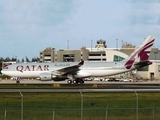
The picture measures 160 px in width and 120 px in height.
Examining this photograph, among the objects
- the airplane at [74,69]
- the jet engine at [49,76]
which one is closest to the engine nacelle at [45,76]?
the jet engine at [49,76]

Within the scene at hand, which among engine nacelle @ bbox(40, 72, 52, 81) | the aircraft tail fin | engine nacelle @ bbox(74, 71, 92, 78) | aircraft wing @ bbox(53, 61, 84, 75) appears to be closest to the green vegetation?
engine nacelle @ bbox(40, 72, 52, 81)

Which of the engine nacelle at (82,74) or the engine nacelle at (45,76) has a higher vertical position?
the engine nacelle at (82,74)

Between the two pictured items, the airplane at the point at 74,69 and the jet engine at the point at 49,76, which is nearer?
the jet engine at the point at 49,76

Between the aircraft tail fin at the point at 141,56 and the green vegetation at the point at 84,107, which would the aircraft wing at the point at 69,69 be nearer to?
the aircraft tail fin at the point at 141,56

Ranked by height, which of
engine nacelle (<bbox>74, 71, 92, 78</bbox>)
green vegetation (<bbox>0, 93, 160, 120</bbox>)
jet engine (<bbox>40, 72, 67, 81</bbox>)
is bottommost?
green vegetation (<bbox>0, 93, 160, 120</bbox>)

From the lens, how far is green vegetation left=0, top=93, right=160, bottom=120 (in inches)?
1113

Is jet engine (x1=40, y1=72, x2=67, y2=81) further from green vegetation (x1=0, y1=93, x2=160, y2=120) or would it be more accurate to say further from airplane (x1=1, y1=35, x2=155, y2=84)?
green vegetation (x1=0, y1=93, x2=160, y2=120)

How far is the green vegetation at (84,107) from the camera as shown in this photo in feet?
92.8

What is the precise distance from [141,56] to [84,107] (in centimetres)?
Result: 4889

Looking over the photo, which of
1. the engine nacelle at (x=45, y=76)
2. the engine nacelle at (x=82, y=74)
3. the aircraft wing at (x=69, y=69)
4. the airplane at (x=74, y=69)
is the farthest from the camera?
the engine nacelle at (x=82, y=74)

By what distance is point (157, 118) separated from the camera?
3088cm

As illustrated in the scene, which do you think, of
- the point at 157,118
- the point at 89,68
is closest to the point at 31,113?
the point at 157,118

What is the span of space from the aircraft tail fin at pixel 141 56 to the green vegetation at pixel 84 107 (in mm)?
34188

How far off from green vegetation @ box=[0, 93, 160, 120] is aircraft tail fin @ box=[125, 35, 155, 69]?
112 feet
